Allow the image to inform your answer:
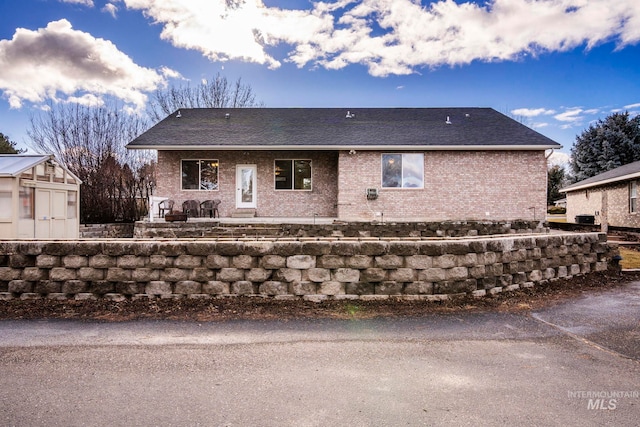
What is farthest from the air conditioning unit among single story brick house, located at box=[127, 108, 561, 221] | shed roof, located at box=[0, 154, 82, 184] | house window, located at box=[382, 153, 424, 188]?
shed roof, located at box=[0, 154, 82, 184]

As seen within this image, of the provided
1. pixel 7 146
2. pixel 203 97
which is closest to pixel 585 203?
pixel 203 97

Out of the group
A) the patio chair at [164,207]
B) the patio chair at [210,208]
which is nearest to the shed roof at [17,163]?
the patio chair at [164,207]

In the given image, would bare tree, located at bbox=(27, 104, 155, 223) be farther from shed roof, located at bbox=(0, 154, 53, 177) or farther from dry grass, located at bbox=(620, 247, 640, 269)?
dry grass, located at bbox=(620, 247, 640, 269)

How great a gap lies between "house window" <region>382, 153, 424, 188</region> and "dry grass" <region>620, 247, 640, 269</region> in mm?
7353

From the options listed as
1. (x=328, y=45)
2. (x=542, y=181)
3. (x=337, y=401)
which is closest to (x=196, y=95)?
(x=328, y=45)

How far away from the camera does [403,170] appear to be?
54.0ft

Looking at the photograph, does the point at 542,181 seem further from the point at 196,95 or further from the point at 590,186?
the point at 196,95

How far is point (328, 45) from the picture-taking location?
2248cm

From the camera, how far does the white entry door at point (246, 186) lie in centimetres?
1717

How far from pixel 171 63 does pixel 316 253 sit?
25.3 metres

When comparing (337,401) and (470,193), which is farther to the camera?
(470,193)

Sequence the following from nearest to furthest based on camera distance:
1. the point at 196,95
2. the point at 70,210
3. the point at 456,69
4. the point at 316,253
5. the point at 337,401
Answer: the point at 337,401 → the point at 316,253 → the point at 70,210 → the point at 456,69 → the point at 196,95

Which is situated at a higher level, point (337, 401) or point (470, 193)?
point (470, 193)

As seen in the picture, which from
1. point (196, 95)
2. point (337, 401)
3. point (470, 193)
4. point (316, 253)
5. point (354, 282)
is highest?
point (196, 95)
